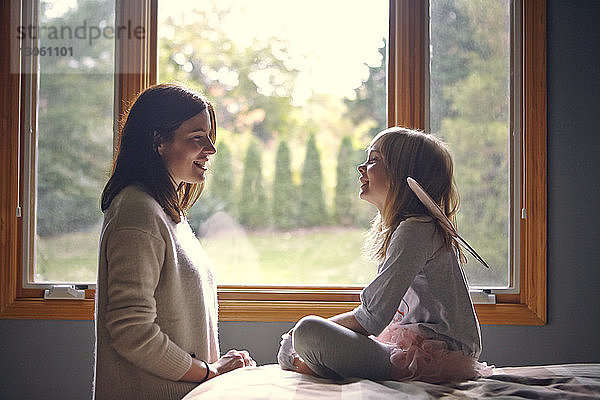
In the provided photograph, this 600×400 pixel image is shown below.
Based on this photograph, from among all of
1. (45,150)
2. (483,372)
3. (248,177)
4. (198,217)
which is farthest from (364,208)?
(45,150)

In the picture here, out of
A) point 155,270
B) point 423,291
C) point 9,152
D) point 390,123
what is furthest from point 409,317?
point 9,152

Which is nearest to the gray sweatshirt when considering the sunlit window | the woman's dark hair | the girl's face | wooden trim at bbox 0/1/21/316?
the girl's face

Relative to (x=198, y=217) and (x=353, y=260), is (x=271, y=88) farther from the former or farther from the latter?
(x=353, y=260)

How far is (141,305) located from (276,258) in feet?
3.80

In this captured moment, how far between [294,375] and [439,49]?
5.13 ft

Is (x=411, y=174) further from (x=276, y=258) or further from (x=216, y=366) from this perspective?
(x=276, y=258)

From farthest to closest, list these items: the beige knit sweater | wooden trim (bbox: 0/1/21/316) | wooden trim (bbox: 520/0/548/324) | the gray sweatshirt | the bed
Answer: wooden trim (bbox: 0/1/21/316) < wooden trim (bbox: 520/0/548/324) < the gray sweatshirt < the beige knit sweater < the bed

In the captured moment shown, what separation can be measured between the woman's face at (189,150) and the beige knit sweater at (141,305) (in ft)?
0.55

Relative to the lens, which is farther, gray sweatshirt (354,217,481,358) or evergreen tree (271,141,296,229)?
evergreen tree (271,141,296,229)

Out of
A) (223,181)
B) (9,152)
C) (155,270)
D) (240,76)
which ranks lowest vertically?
(155,270)

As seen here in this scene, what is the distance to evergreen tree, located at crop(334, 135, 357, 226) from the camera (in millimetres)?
2680

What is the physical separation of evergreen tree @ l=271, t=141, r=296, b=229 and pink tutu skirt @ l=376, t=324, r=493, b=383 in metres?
1.06

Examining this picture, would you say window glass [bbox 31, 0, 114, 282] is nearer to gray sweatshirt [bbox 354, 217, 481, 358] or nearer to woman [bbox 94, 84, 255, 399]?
woman [bbox 94, 84, 255, 399]

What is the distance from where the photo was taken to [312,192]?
268 centimetres
